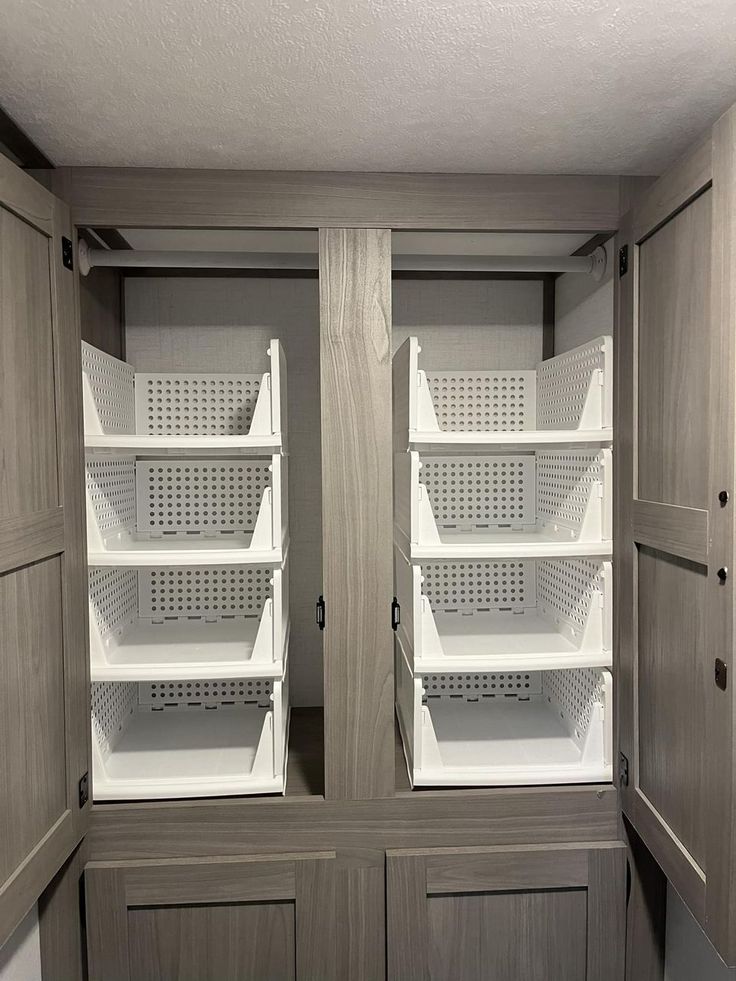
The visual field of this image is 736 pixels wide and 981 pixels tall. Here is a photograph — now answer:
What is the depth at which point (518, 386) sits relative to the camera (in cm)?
240

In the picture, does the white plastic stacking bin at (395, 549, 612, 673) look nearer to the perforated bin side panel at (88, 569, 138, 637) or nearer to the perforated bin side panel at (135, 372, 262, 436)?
the perforated bin side panel at (135, 372, 262, 436)

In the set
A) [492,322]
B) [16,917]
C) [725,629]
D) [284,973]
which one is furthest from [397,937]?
[492,322]

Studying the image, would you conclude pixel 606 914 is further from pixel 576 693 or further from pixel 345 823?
pixel 345 823

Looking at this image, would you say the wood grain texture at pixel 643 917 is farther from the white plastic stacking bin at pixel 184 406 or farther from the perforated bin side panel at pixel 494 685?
the white plastic stacking bin at pixel 184 406

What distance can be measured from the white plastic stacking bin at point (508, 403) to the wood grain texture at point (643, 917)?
107 cm

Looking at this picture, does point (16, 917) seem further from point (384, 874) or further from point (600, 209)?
point (600, 209)

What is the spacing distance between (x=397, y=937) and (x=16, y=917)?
93 cm

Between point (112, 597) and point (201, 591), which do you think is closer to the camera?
point (112, 597)

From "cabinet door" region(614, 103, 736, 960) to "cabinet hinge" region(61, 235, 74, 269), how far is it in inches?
54.4

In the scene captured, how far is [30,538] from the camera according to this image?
1.46m

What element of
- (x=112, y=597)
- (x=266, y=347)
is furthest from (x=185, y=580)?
(x=266, y=347)

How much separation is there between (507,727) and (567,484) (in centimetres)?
79

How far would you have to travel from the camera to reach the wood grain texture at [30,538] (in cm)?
136

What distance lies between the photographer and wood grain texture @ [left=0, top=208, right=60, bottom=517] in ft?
4.54
